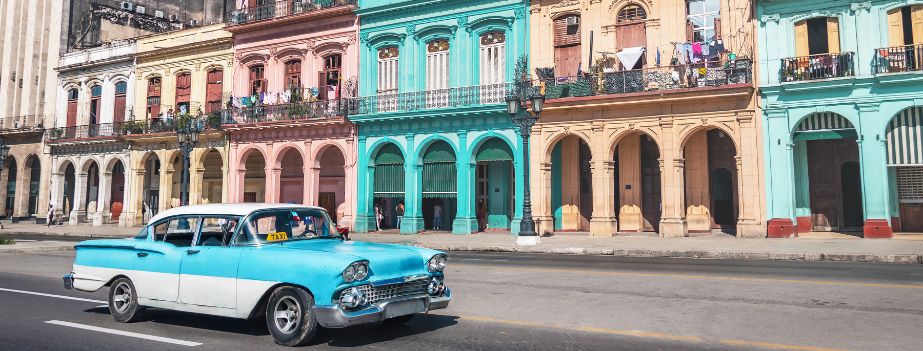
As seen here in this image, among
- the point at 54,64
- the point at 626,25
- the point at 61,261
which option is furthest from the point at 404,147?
the point at 54,64

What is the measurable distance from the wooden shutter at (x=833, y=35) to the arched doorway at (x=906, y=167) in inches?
110

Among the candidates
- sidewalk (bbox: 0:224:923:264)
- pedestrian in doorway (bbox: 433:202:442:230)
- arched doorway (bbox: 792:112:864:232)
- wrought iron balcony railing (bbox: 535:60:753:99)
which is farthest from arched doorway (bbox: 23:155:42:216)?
arched doorway (bbox: 792:112:864:232)

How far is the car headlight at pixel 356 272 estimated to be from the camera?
217 inches

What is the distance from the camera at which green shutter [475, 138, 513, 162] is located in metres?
25.6

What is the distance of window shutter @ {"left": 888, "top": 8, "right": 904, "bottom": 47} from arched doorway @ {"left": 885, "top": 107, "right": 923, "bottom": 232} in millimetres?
2152


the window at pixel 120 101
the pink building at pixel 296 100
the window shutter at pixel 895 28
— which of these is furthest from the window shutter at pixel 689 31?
the window at pixel 120 101

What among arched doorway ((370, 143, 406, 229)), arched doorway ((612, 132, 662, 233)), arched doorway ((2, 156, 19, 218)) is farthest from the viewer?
arched doorway ((2, 156, 19, 218))

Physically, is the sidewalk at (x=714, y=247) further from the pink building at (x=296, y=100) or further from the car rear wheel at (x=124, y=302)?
the car rear wheel at (x=124, y=302)

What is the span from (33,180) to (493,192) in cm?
3096

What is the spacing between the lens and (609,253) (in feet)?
57.7

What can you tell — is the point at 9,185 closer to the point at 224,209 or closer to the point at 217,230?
the point at 224,209

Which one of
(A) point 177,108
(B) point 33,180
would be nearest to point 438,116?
(A) point 177,108

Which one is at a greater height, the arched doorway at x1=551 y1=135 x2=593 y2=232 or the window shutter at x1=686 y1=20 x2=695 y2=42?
the window shutter at x1=686 y1=20 x2=695 y2=42

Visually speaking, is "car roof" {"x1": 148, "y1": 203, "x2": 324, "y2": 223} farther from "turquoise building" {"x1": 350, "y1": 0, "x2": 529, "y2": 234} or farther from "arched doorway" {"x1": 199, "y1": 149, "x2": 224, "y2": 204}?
"arched doorway" {"x1": 199, "y1": 149, "x2": 224, "y2": 204}
